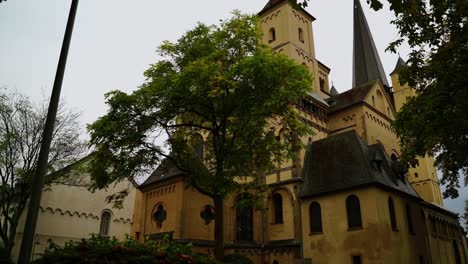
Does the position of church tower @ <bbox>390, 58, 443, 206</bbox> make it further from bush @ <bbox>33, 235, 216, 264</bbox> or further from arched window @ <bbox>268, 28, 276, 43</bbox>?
bush @ <bbox>33, 235, 216, 264</bbox>

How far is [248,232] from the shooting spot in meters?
26.2

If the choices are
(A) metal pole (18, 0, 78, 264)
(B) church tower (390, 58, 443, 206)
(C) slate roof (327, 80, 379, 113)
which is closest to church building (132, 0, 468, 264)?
(C) slate roof (327, 80, 379, 113)

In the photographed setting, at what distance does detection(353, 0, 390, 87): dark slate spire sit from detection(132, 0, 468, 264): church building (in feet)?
47.4

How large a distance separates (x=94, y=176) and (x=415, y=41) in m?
14.8

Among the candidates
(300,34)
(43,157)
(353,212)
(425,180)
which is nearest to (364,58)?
(300,34)

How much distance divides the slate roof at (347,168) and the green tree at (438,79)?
18.9 feet

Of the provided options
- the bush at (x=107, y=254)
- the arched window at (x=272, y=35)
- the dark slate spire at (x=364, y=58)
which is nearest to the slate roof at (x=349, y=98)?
the arched window at (x=272, y=35)

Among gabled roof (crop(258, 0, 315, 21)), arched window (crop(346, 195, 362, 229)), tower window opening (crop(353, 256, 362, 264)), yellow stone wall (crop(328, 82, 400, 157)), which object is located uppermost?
gabled roof (crop(258, 0, 315, 21))

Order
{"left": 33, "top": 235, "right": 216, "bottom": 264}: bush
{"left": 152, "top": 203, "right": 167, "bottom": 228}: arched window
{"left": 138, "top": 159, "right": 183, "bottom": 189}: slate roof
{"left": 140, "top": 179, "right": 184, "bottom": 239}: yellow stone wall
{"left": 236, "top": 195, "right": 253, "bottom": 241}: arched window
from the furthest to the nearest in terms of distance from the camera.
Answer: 1. {"left": 236, "top": 195, "right": 253, "bottom": 241}: arched window
2. {"left": 152, "top": 203, "right": 167, "bottom": 228}: arched window
3. {"left": 138, "top": 159, "right": 183, "bottom": 189}: slate roof
4. {"left": 140, "top": 179, "right": 184, "bottom": 239}: yellow stone wall
5. {"left": 33, "top": 235, "right": 216, "bottom": 264}: bush

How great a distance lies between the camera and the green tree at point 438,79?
13508mm

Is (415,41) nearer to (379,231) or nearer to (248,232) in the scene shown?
(379,231)

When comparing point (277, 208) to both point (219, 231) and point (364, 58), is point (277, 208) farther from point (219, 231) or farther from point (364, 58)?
point (364, 58)

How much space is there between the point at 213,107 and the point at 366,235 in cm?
1138

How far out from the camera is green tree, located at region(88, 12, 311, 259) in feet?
52.6
